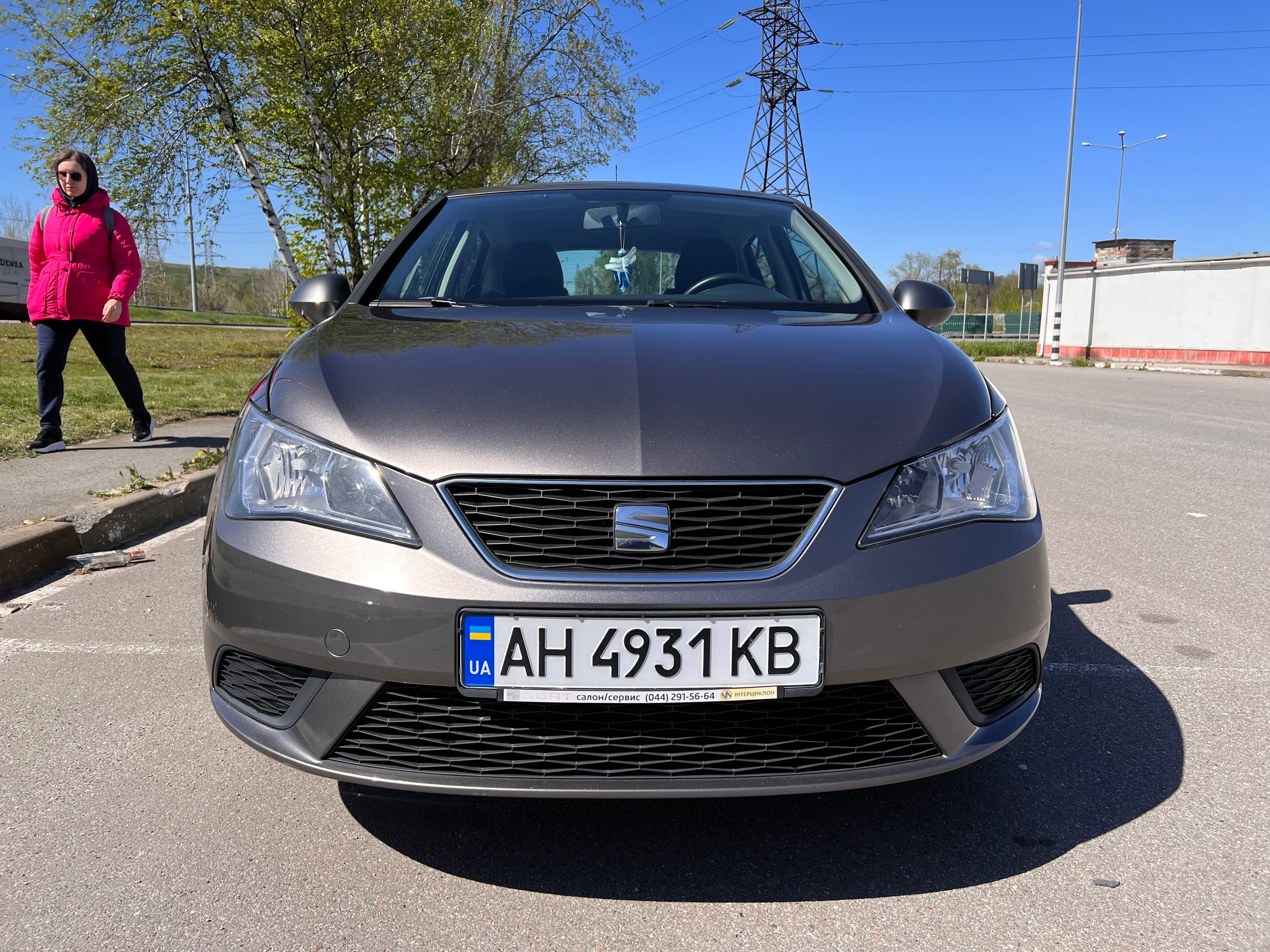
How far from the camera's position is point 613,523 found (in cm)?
176

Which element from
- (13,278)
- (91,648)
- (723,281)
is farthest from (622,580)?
(13,278)

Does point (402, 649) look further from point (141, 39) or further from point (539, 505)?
point (141, 39)

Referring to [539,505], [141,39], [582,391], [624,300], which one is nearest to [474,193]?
[624,300]

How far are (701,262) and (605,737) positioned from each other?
6.07 feet

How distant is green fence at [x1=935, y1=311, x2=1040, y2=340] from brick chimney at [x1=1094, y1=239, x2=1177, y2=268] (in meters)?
17.4

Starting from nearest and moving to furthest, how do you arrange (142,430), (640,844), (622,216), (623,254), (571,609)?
(571,609) < (640,844) < (623,254) < (622,216) < (142,430)

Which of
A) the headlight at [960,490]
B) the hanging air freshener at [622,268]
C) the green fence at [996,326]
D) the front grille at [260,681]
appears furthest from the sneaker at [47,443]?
the green fence at [996,326]

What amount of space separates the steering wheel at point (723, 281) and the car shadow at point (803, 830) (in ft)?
4.91

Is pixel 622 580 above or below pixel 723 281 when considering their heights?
below

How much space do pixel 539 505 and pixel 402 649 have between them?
0.33 meters

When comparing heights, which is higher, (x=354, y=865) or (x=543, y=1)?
(x=543, y=1)

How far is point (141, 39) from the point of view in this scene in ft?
46.5

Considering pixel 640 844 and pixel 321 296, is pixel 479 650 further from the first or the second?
pixel 321 296

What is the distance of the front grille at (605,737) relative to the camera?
1.77 m
